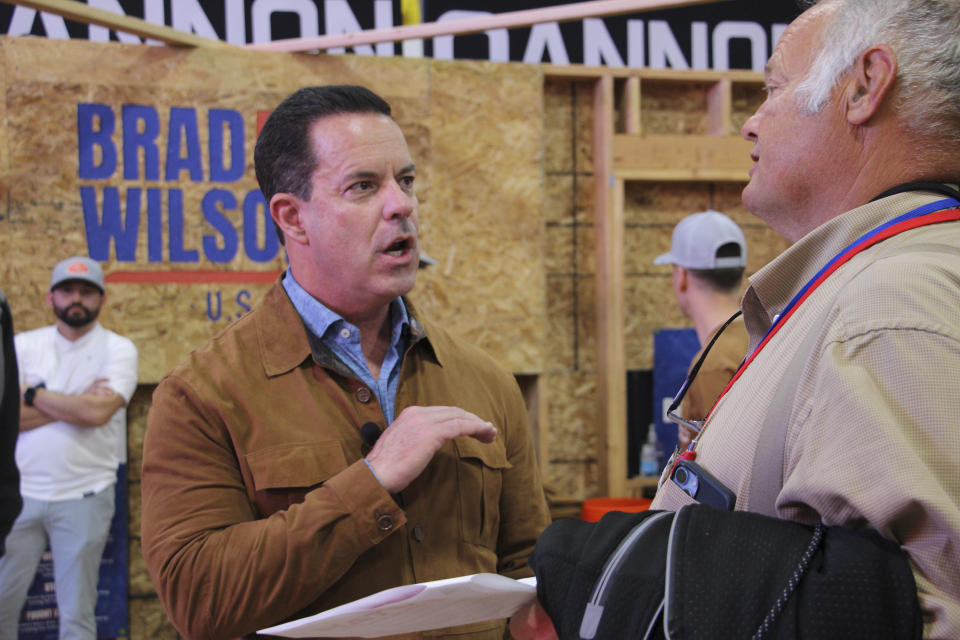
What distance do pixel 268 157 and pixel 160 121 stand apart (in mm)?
3404

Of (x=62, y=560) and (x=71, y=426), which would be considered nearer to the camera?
(x=62, y=560)

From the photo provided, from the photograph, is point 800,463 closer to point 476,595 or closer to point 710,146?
point 476,595

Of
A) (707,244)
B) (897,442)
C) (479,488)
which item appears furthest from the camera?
(707,244)

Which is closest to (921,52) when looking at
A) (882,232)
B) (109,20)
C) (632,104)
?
(882,232)

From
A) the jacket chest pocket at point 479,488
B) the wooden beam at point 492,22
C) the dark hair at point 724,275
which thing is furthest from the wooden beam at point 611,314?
the jacket chest pocket at point 479,488

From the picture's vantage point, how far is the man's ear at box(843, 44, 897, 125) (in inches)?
48.8

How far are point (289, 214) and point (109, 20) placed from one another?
3099 mm

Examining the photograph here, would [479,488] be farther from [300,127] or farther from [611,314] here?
[611,314]

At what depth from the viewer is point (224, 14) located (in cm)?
589

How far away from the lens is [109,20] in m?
4.39

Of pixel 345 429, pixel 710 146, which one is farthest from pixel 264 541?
pixel 710 146

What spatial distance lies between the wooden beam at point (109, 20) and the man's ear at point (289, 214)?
291cm

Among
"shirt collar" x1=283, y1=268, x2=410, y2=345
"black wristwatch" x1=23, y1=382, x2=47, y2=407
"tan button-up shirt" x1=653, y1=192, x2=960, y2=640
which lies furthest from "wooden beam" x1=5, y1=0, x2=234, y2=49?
"tan button-up shirt" x1=653, y1=192, x2=960, y2=640

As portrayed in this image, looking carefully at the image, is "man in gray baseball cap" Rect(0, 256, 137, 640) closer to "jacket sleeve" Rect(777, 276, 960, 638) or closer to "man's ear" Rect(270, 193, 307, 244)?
"man's ear" Rect(270, 193, 307, 244)
